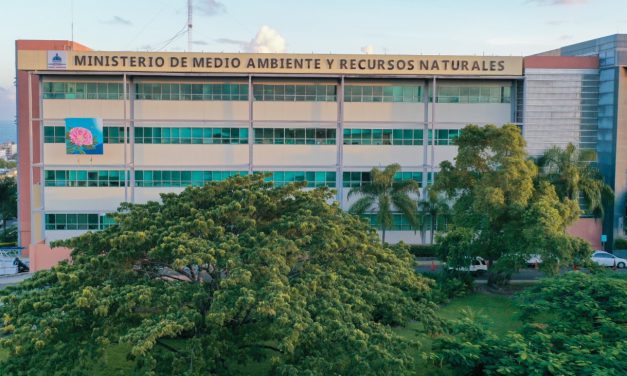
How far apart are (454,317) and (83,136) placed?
26894 mm

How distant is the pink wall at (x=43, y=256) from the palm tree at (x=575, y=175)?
31.2 metres

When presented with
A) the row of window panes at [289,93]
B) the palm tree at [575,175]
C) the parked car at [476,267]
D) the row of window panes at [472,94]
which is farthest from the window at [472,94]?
the parked car at [476,267]

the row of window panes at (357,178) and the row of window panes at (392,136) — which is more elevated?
the row of window panes at (392,136)

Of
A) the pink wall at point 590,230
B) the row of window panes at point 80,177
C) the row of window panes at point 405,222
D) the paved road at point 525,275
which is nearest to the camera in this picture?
the paved road at point 525,275

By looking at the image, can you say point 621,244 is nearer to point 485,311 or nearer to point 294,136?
point 485,311

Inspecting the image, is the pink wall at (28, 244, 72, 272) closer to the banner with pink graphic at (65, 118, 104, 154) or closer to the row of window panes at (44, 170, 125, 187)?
the row of window panes at (44, 170, 125, 187)

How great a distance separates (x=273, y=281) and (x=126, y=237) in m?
4.21

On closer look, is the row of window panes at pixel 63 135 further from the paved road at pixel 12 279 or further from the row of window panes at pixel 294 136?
the row of window panes at pixel 294 136

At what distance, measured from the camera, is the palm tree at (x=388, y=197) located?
1414 inches

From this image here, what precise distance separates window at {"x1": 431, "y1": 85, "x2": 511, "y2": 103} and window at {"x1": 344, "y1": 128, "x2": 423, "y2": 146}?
10.1 ft

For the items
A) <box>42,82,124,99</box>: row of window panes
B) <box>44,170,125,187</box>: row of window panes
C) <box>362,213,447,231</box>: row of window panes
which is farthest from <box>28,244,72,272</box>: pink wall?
<box>362,213,447,231</box>: row of window panes

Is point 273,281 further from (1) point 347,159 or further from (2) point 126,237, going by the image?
(1) point 347,159

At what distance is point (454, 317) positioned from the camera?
1017 inches

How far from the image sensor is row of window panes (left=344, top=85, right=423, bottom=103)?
41.0 metres
